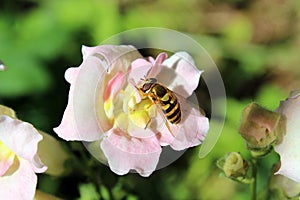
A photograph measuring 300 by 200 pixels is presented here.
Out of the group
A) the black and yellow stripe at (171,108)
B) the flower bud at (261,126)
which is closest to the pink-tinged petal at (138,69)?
the black and yellow stripe at (171,108)

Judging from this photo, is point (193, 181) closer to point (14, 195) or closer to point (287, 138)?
point (287, 138)

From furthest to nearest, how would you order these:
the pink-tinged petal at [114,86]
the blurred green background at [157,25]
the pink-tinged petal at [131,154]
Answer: the blurred green background at [157,25] → the pink-tinged petal at [114,86] → the pink-tinged petal at [131,154]

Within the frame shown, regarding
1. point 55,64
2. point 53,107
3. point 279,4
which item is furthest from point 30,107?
point 279,4

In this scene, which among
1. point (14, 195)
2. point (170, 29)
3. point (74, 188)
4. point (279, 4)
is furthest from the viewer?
point (279, 4)

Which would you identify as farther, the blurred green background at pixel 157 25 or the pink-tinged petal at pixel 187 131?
the blurred green background at pixel 157 25

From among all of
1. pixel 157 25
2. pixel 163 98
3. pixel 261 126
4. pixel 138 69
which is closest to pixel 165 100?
pixel 163 98

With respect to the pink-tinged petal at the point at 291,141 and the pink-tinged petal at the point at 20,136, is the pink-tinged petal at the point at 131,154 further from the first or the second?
the pink-tinged petal at the point at 291,141

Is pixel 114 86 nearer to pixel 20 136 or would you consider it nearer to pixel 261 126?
pixel 20 136
